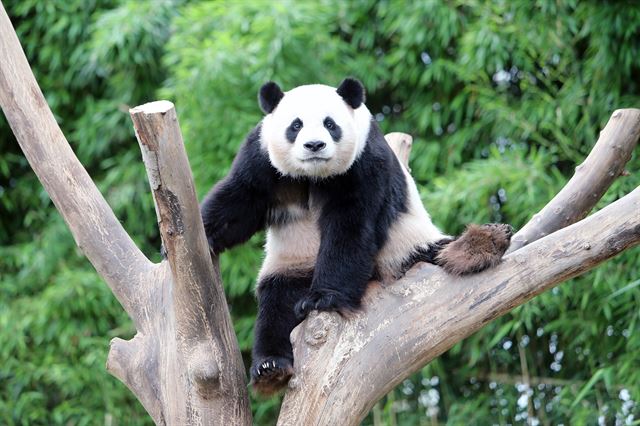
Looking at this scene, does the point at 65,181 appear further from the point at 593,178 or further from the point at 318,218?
the point at 593,178

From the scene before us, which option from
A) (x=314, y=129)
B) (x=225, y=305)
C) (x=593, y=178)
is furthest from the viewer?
(x=593, y=178)

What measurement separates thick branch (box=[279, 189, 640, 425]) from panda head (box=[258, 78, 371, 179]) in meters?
Result: 0.54

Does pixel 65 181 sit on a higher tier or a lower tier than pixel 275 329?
higher

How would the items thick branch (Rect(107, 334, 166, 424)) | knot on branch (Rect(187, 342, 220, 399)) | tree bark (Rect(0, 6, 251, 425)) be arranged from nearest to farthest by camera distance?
1. tree bark (Rect(0, 6, 251, 425))
2. knot on branch (Rect(187, 342, 220, 399))
3. thick branch (Rect(107, 334, 166, 424))

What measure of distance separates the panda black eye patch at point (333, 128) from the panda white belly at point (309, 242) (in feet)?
0.83

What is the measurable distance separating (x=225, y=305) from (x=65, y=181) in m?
0.67

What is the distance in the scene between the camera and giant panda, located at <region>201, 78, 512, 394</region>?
2.82 meters

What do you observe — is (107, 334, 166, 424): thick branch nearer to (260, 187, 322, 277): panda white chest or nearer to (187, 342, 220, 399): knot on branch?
(187, 342, 220, 399): knot on branch

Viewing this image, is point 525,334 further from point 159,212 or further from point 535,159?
point 159,212

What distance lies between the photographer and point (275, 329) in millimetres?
2908

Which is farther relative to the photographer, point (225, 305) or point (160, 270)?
point (160, 270)

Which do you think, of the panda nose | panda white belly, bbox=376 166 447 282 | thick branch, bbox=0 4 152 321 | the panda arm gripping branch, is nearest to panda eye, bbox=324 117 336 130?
the panda nose

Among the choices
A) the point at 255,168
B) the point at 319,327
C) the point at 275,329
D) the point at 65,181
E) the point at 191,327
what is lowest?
the point at 275,329

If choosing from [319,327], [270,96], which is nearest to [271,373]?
[319,327]
